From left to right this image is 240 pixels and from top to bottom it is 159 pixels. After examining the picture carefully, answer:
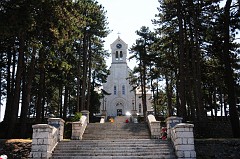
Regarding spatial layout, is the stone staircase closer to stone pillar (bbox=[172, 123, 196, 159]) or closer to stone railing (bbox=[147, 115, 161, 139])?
stone pillar (bbox=[172, 123, 196, 159])

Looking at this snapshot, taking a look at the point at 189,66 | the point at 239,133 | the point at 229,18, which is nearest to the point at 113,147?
the point at 239,133

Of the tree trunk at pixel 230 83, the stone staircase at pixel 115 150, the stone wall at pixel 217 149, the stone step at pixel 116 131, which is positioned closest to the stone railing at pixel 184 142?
the stone staircase at pixel 115 150

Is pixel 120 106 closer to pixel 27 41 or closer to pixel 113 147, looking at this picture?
pixel 27 41

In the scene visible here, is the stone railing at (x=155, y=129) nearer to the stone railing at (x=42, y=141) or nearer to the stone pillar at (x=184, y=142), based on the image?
the stone pillar at (x=184, y=142)

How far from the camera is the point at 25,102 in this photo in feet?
63.5

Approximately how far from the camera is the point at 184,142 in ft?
35.9

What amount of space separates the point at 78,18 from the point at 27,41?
3654 millimetres

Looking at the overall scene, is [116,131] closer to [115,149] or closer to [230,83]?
[115,149]

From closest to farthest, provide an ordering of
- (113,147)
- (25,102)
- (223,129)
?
(113,147), (25,102), (223,129)

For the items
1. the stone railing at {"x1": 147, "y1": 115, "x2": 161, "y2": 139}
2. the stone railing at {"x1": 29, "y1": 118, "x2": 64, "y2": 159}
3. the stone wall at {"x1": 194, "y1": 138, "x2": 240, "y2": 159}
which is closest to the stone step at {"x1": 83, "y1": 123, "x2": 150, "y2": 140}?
the stone railing at {"x1": 147, "y1": 115, "x2": 161, "y2": 139}

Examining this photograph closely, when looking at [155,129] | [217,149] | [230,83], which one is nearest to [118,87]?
[155,129]

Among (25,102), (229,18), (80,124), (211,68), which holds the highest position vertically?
(229,18)

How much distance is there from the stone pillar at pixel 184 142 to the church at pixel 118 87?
130ft

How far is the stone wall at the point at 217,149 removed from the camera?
11078 millimetres
